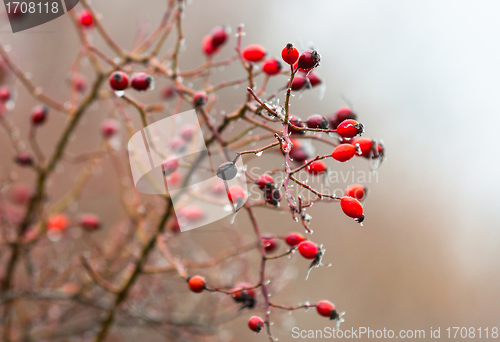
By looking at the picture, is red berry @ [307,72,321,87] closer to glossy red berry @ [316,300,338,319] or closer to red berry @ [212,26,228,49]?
red berry @ [212,26,228,49]

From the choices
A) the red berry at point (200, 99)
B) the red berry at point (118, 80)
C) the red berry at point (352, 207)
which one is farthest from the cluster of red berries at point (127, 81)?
the red berry at point (352, 207)

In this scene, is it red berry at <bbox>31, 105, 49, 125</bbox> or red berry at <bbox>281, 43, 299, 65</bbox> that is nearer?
red berry at <bbox>281, 43, 299, 65</bbox>

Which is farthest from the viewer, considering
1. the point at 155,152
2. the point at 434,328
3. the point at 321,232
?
the point at 321,232

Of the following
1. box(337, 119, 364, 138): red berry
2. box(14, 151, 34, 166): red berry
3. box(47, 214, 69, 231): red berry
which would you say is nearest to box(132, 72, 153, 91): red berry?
box(337, 119, 364, 138): red berry

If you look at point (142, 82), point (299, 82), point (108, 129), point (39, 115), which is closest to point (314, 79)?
point (299, 82)

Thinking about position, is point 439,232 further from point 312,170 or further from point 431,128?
point 312,170

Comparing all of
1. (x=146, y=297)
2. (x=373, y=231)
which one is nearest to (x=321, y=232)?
(x=373, y=231)
